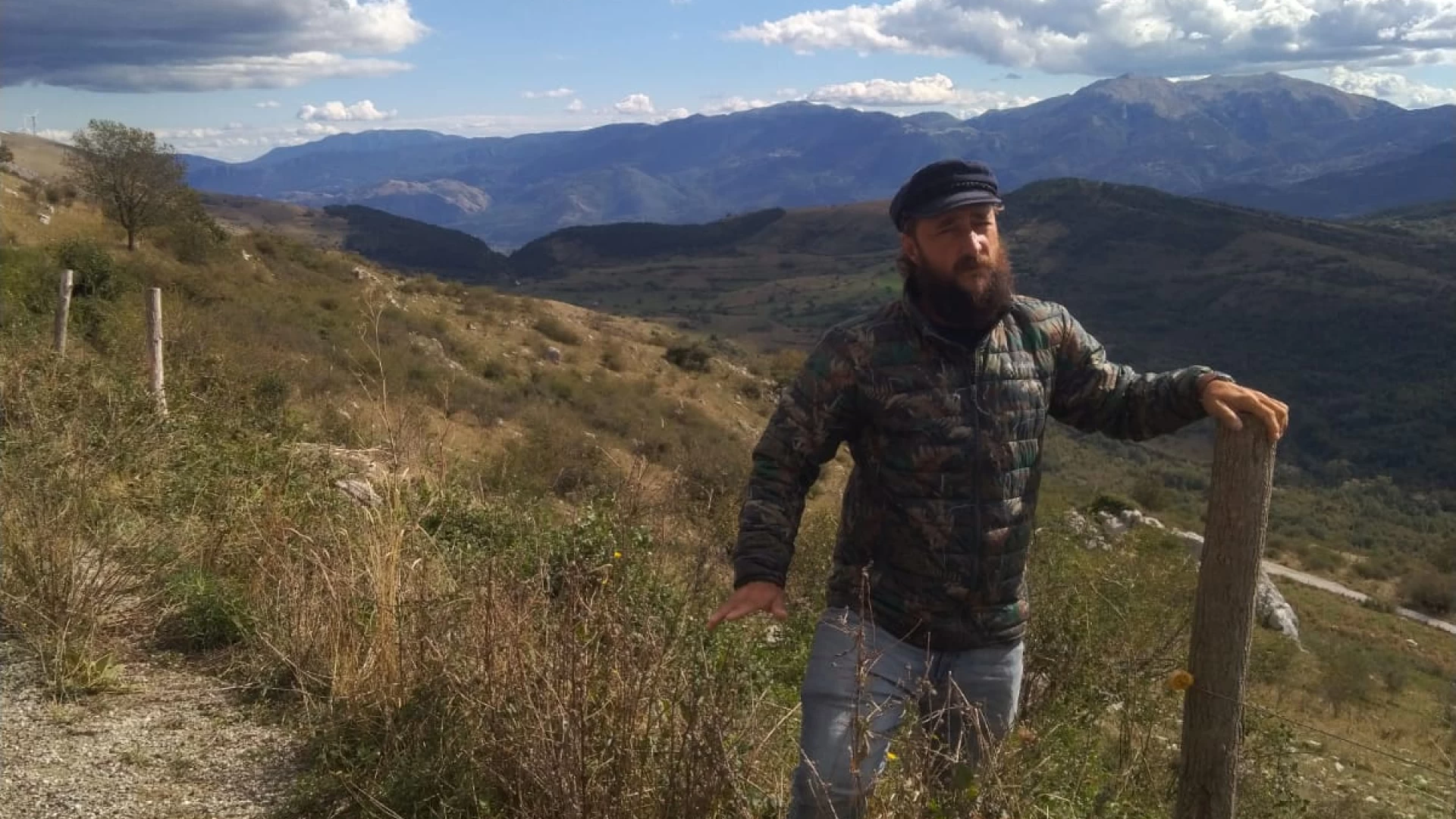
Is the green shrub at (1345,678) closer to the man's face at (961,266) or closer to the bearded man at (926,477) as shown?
the bearded man at (926,477)

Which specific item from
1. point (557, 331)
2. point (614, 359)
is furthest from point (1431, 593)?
point (557, 331)

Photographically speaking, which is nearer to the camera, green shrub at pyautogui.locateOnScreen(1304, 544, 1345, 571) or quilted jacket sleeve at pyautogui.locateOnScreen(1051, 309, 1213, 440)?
quilted jacket sleeve at pyautogui.locateOnScreen(1051, 309, 1213, 440)

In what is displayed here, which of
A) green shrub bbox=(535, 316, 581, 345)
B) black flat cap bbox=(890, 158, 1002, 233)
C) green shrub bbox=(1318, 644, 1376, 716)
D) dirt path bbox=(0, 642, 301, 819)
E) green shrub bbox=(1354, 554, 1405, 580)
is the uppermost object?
black flat cap bbox=(890, 158, 1002, 233)

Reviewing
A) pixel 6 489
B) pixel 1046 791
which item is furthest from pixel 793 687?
pixel 6 489

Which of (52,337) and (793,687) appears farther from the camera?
(52,337)

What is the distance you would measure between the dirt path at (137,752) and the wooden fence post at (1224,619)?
8.00 ft

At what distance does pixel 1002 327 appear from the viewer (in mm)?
2342

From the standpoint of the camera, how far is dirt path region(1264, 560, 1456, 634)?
29.2 meters

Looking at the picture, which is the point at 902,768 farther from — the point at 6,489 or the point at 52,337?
the point at 52,337

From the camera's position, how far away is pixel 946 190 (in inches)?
89.3

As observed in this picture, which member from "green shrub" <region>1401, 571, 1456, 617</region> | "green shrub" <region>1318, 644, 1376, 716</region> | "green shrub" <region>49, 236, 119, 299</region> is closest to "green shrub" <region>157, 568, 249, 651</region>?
"green shrub" <region>49, 236, 119, 299</region>

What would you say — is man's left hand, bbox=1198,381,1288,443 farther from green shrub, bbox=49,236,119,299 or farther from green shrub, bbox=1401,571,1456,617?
green shrub, bbox=1401,571,1456,617

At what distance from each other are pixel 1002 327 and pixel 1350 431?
63.9m

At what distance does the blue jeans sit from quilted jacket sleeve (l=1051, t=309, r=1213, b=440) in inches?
23.4
